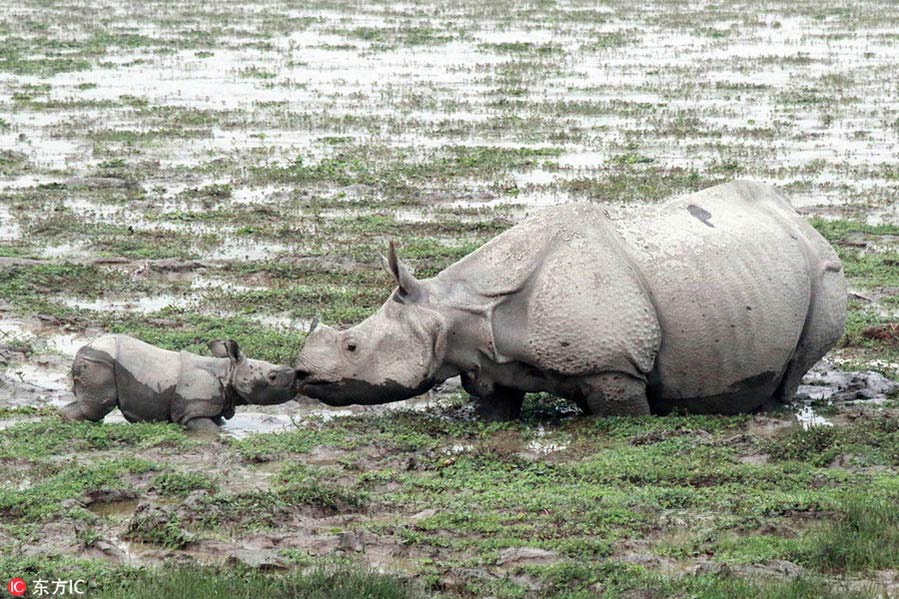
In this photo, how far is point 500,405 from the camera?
10344mm

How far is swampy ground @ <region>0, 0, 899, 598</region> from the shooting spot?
738cm

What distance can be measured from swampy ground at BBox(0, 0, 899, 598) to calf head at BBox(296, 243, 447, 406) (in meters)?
0.27

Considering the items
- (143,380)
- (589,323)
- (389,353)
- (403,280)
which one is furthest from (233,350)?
(589,323)

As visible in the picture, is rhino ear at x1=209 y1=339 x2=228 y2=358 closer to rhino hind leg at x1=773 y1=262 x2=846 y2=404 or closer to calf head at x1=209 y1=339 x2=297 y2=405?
calf head at x1=209 y1=339 x2=297 y2=405

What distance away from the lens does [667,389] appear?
1016cm

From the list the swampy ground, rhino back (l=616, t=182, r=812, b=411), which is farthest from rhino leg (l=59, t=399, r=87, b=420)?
rhino back (l=616, t=182, r=812, b=411)

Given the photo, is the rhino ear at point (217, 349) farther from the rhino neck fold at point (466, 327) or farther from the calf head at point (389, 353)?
the rhino neck fold at point (466, 327)

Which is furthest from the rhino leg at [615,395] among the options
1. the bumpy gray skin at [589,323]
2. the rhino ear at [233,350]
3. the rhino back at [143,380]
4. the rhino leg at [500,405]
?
the rhino back at [143,380]

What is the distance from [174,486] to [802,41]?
986 inches

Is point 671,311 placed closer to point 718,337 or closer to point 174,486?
point 718,337

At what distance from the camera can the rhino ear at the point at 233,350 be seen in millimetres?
10078

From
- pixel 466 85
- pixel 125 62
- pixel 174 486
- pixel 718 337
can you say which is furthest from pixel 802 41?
pixel 174 486

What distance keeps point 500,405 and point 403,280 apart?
1077mm

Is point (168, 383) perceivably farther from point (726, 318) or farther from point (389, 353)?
point (726, 318)
